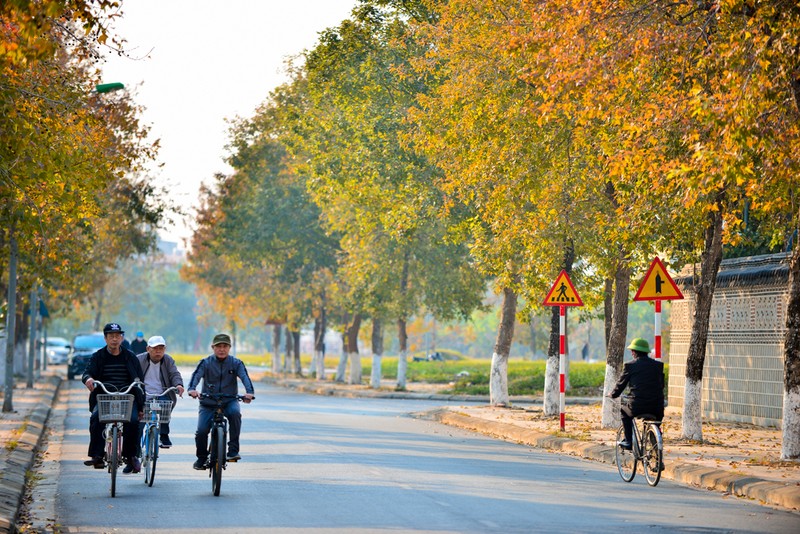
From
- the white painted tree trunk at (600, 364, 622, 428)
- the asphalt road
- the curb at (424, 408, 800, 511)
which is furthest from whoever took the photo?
the white painted tree trunk at (600, 364, 622, 428)

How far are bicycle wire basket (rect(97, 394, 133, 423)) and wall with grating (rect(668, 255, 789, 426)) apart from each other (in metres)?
15.1

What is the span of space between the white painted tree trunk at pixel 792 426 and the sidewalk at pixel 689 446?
0.24 m

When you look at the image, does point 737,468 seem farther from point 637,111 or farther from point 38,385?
point 38,385

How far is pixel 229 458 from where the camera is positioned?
49.5 feet

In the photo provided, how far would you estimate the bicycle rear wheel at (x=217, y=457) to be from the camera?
48.0 ft

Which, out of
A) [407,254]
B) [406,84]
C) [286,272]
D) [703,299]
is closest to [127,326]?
[286,272]

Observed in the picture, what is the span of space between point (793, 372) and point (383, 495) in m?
6.89

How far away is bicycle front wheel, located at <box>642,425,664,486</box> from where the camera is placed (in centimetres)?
1599

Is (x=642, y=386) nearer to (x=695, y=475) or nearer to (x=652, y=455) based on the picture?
(x=652, y=455)

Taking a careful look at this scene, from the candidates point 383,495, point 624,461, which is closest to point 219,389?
point 383,495

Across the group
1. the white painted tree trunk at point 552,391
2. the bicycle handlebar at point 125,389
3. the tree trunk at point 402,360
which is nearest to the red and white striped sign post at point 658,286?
the bicycle handlebar at point 125,389

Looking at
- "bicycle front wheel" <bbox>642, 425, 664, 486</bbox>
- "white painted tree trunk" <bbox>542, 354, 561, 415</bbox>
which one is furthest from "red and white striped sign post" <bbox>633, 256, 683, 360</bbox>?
"white painted tree trunk" <bbox>542, 354, 561, 415</bbox>

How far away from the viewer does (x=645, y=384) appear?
16.6 metres

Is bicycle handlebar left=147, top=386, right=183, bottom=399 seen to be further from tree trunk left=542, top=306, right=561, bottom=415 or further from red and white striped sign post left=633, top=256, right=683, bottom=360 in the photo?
tree trunk left=542, top=306, right=561, bottom=415
